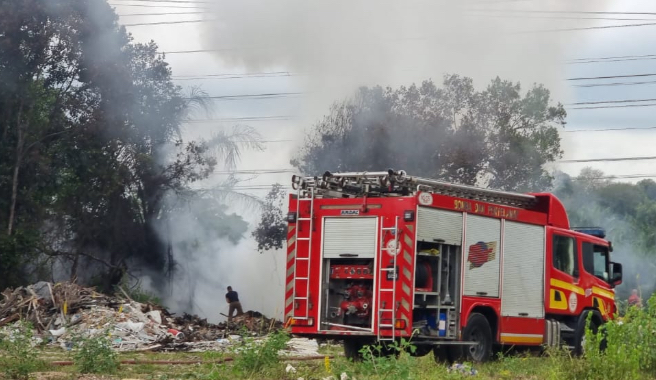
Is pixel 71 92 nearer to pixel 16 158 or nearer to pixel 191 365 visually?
pixel 16 158

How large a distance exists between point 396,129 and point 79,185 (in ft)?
36.3

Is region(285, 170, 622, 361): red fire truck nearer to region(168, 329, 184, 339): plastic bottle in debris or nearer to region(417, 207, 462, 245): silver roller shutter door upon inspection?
region(417, 207, 462, 245): silver roller shutter door

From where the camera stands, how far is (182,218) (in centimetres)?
3697

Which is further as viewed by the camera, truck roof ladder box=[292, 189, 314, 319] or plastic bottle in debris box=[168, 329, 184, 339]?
plastic bottle in debris box=[168, 329, 184, 339]

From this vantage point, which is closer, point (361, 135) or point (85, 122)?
point (85, 122)

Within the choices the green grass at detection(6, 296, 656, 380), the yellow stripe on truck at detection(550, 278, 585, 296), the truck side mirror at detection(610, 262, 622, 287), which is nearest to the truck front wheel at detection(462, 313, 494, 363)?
the green grass at detection(6, 296, 656, 380)

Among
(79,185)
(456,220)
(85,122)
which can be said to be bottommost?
(456,220)

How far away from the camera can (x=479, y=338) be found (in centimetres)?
1616

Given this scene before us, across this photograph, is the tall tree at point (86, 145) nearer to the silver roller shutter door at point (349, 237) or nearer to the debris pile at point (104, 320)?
the debris pile at point (104, 320)

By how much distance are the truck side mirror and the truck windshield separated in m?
0.21

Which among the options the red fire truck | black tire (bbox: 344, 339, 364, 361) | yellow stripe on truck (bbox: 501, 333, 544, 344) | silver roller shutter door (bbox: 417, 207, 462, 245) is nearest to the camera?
the red fire truck

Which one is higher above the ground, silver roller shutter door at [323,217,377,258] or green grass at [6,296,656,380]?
silver roller shutter door at [323,217,377,258]

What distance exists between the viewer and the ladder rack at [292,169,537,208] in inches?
599

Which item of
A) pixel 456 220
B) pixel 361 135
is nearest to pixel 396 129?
pixel 361 135
